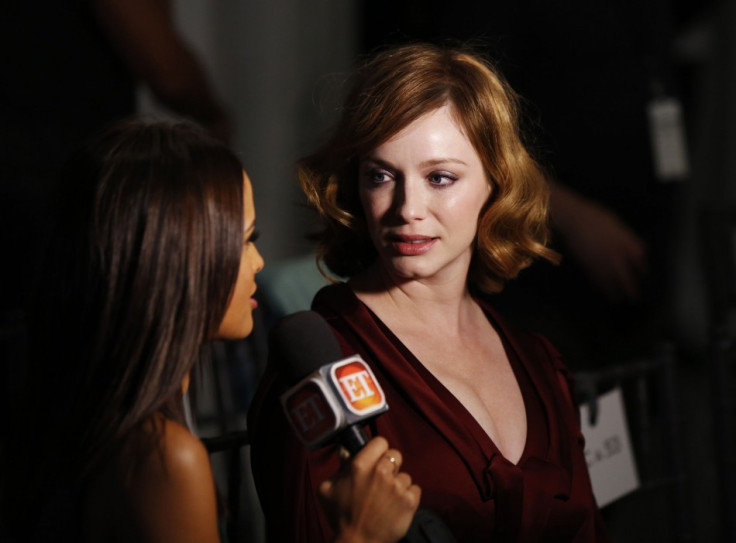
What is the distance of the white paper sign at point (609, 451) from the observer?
4.44 ft

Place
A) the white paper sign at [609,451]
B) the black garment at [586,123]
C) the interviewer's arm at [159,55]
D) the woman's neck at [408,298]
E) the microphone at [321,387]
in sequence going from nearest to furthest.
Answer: the microphone at [321,387] → the woman's neck at [408,298] → the white paper sign at [609,451] → the black garment at [586,123] → the interviewer's arm at [159,55]

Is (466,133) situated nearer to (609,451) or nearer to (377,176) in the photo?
(377,176)

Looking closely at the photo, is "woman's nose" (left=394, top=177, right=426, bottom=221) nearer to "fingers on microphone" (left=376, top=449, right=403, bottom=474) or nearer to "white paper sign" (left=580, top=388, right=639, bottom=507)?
"fingers on microphone" (left=376, top=449, right=403, bottom=474)

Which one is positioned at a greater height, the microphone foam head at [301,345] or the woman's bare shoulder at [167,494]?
the microphone foam head at [301,345]

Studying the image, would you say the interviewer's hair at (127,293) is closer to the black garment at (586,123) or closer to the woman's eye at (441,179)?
the woman's eye at (441,179)

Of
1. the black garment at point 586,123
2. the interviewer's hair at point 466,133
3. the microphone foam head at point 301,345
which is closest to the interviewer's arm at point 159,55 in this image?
the black garment at point 586,123

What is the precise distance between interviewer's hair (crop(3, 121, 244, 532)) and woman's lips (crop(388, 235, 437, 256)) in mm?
170

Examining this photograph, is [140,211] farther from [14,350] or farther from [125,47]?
[125,47]

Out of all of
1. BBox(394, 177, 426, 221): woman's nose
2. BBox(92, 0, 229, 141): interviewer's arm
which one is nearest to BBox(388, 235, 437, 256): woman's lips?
BBox(394, 177, 426, 221): woman's nose

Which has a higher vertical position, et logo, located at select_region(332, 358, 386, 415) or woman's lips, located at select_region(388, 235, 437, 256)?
woman's lips, located at select_region(388, 235, 437, 256)

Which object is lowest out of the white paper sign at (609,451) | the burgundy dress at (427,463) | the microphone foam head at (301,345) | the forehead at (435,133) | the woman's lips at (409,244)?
the white paper sign at (609,451)

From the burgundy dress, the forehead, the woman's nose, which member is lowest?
the burgundy dress

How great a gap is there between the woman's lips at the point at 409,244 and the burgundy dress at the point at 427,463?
0.07 m

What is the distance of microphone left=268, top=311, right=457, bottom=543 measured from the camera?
2.81 feet
